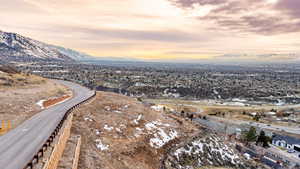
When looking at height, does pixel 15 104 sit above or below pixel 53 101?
above

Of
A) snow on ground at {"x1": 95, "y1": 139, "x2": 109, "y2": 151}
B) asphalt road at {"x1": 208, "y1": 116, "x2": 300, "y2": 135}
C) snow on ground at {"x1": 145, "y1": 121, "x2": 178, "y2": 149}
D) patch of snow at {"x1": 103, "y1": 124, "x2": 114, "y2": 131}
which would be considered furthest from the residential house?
snow on ground at {"x1": 95, "y1": 139, "x2": 109, "y2": 151}

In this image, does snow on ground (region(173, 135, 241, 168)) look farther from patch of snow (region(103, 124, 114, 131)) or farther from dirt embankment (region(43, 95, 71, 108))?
dirt embankment (region(43, 95, 71, 108))

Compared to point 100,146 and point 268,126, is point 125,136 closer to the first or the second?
point 100,146

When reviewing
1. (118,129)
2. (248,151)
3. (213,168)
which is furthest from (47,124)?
(248,151)

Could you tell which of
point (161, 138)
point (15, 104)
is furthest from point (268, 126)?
point (15, 104)

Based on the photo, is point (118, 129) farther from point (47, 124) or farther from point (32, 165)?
point (32, 165)

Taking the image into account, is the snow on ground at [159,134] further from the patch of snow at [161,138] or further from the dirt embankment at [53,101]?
the dirt embankment at [53,101]
